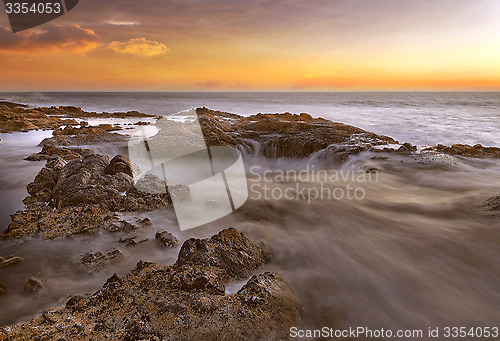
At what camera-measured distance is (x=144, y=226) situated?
446 cm

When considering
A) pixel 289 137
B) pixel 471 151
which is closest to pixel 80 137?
pixel 289 137

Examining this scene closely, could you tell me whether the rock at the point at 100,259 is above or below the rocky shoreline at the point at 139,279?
below

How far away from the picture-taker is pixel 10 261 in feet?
11.2

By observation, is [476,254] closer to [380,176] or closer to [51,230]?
[380,176]

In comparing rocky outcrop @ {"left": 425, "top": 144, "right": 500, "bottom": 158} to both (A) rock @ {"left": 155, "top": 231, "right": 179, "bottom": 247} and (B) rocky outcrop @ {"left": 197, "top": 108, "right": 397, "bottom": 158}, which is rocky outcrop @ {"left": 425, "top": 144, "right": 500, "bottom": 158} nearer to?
(B) rocky outcrop @ {"left": 197, "top": 108, "right": 397, "bottom": 158}

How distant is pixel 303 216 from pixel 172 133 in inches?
250

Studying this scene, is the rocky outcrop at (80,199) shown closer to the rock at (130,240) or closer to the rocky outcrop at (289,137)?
the rock at (130,240)

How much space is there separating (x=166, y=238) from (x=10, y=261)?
1.85m

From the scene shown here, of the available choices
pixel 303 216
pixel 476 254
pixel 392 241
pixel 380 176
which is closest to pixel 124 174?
pixel 303 216
